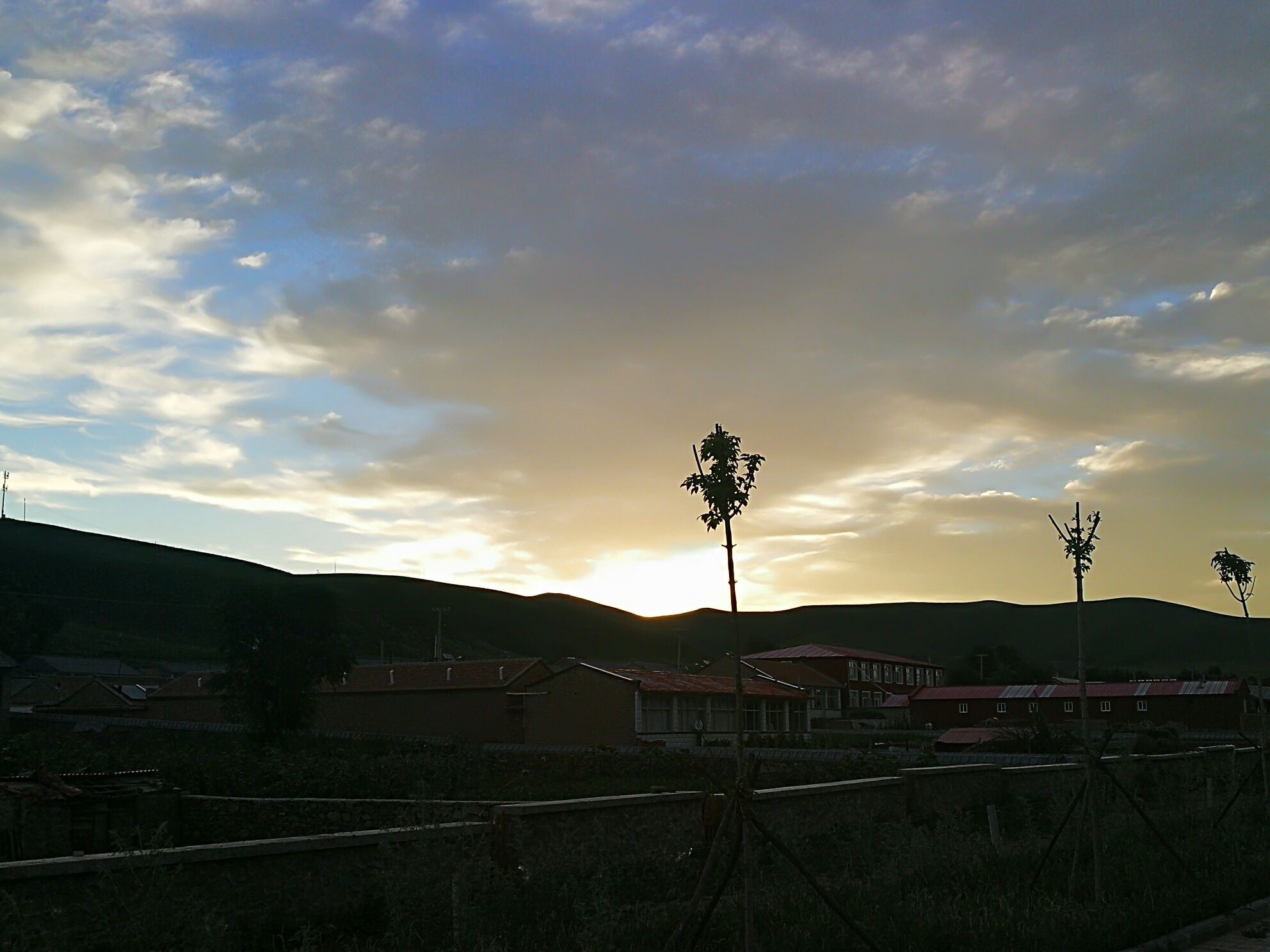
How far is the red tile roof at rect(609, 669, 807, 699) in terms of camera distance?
54.1 m

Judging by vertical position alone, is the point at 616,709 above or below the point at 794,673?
below

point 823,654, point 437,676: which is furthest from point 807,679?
point 437,676

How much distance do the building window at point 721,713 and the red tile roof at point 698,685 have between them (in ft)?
1.73

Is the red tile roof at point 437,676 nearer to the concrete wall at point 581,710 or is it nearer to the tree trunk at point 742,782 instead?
the concrete wall at point 581,710

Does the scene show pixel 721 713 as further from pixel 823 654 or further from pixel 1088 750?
pixel 1088 750

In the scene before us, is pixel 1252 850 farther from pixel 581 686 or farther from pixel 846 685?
pixel 846 685

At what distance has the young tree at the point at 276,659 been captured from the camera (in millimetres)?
52438

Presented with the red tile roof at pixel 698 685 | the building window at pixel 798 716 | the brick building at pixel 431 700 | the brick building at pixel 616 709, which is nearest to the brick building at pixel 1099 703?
the building window at pixel 798 716

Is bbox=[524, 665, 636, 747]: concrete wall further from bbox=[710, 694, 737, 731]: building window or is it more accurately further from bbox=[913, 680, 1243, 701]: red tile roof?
bbox=[913, 680, 1243, 701]: red tile roof

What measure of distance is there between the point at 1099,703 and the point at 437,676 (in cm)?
4137

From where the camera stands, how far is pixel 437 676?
57.0 meters

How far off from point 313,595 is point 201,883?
52.7 metres

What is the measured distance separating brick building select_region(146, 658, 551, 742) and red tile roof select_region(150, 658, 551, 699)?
43mm

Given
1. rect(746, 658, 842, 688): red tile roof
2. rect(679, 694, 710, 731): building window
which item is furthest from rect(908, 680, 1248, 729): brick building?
rect(679, 694, 710, 731): building window
